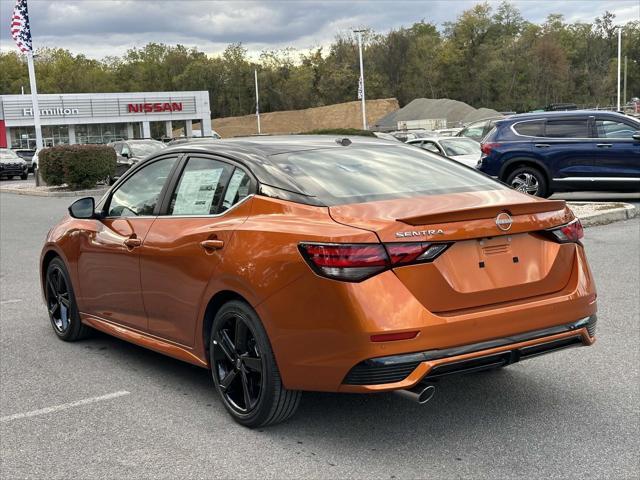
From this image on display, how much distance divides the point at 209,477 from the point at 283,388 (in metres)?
0.60

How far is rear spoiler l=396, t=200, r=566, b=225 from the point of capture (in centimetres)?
362

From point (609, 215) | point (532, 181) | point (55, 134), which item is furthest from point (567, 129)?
point (55, 134)

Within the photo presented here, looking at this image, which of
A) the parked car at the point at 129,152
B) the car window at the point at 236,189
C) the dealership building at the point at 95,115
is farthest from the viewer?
the dealership building at the point at 95,115

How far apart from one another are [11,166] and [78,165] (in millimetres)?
14214

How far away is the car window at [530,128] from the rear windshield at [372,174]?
10.4 m

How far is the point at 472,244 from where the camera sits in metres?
3.71

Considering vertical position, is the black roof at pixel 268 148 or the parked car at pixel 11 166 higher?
the black roof at pixel 268 148

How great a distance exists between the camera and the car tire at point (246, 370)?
3.93 metres

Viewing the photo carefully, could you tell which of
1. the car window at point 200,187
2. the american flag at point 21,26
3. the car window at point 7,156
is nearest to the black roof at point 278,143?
the car window at point 200,187

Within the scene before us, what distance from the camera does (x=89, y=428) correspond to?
169 inches

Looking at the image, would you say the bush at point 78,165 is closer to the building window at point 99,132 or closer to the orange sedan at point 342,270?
the orange sedan at point 342,270

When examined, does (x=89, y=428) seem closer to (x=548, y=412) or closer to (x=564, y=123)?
(x=548, y=412)

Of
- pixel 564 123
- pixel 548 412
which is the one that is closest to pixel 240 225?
pixel 548 412

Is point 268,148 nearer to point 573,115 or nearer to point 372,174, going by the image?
point 372,174
